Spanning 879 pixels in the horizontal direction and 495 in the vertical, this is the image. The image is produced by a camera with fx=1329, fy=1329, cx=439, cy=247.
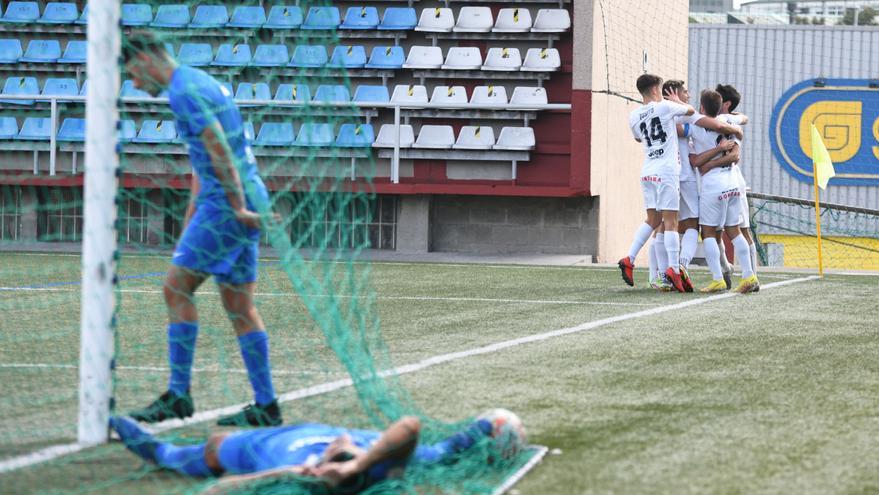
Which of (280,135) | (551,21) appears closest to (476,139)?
(551,21)

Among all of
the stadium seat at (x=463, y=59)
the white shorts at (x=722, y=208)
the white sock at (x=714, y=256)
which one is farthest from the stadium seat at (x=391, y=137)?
the white sock at (x=714, y=256)

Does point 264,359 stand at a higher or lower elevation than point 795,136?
lower

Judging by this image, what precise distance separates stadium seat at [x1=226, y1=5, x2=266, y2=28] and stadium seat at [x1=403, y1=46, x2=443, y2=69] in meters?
3.19

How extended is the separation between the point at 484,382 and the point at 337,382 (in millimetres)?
618

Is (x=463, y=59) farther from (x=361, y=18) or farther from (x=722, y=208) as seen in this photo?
(x=722, y=208)

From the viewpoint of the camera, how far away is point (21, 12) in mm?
18828

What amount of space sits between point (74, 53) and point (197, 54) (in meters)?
8.15

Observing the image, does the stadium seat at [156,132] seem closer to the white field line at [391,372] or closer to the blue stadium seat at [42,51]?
the blue stadium seat at [42,51]

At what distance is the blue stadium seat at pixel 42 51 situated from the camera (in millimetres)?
18625

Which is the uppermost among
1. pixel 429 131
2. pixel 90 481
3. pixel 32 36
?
pixel 32 36

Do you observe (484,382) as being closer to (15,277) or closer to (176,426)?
(176,426)

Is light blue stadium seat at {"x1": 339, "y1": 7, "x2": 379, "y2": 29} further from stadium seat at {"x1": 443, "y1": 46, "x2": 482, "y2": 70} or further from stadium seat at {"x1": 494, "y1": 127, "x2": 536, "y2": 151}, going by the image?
stadium seat at {"x1": 494, "y1": 127, "x2": 536, "y2": 151}

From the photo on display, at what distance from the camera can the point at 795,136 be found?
35.7 metres

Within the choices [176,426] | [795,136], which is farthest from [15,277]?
[795,136]
